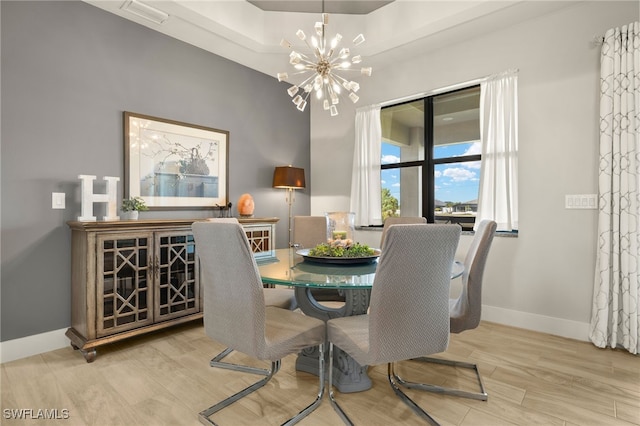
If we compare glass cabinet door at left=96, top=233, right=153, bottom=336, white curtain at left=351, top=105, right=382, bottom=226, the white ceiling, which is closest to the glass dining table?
glass cabinet door at left=96, top=233, right=153, bottom=336

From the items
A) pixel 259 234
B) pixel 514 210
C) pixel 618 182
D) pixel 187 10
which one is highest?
pixel 187 10

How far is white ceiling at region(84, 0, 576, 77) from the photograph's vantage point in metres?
2.87

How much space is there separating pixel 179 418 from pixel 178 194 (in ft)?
7.00

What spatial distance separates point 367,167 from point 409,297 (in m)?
2.84

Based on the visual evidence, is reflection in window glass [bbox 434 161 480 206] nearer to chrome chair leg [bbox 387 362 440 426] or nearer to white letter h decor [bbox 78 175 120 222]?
chrome chair leg [bbox 387 362 440 426]

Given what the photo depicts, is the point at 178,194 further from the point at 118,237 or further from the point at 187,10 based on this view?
the point at 187,10

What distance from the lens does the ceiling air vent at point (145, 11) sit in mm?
2719

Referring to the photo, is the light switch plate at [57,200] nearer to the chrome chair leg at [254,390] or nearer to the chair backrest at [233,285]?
the chair backrest at [233,285]

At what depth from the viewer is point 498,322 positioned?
3195 millimetres

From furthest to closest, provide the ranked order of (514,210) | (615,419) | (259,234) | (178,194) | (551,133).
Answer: (259,234)
(178,194)
(514,210)
(551,133)
(615,419)

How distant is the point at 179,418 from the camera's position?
1.72m

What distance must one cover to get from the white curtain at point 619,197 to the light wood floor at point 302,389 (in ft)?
0.81

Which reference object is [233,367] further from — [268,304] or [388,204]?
[388,204]

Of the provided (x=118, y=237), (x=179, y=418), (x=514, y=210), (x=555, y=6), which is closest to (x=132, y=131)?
(x=118, y=237)
